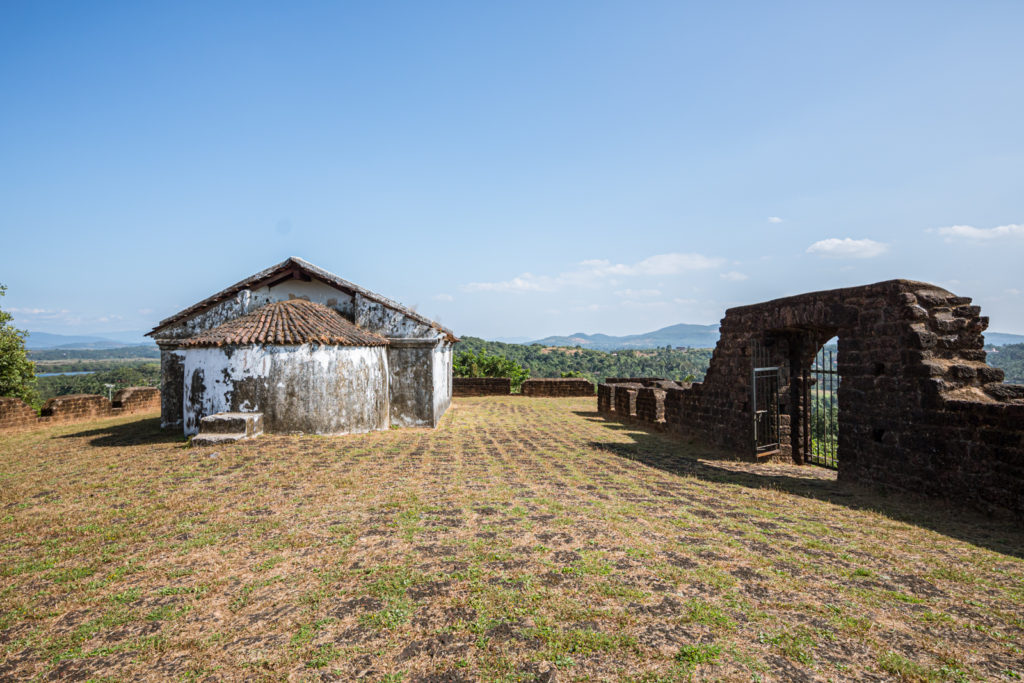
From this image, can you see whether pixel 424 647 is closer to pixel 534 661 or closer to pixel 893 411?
pixel 534 661

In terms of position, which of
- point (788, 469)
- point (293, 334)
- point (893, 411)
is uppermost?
point (293, 334)

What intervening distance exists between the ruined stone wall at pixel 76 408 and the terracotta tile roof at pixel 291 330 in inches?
274

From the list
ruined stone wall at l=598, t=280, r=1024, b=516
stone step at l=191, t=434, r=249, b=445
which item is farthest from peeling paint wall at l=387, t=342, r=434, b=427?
ruined stone wall at l=598, t=280, r=1024, b=516

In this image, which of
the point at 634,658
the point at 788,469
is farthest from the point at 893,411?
the point at 634,658

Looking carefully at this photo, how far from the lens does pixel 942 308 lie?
745 cm

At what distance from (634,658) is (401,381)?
12405 mm

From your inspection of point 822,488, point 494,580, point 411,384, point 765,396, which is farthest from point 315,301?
point 822,488

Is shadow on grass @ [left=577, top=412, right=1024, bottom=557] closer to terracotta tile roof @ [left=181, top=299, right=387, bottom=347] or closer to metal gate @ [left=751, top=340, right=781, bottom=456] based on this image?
metal gate @ [left=751, top=340, right=781, bottom=456]

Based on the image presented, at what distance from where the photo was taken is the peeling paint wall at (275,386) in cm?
1202

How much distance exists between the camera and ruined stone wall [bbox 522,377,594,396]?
90.1 feet

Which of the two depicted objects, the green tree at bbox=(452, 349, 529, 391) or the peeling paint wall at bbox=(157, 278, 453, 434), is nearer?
the peeling paint wall at bbox=(157, 278, 453, 434)

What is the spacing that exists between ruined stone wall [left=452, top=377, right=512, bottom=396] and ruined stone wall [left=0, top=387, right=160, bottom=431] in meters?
14.7

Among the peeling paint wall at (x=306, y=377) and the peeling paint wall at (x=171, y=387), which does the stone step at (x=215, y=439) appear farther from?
the peeling paint wall at (x=171, y=387)

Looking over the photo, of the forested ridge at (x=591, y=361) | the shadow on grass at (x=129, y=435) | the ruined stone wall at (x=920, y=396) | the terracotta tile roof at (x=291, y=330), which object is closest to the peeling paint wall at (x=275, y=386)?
the terracotta tile roof at (x=291, y=330)
